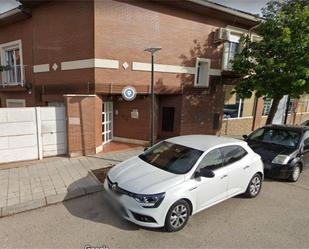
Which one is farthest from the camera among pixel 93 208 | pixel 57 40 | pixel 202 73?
pixel 202 73

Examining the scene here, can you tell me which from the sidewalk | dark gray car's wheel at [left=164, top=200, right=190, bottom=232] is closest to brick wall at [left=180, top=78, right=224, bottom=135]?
the sidewalk

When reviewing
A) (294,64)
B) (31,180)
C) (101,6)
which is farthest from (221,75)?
(31,180)

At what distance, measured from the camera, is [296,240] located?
11.7 ft

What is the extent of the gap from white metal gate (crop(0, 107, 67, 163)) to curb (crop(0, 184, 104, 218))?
2.92m

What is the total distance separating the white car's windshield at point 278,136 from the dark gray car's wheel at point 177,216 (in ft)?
14.9

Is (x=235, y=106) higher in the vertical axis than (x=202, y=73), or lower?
lower

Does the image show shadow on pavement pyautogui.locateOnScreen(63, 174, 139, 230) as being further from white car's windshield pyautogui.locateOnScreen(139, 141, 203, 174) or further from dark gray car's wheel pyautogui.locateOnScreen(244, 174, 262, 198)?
dark gray car's wheel pyautogui.locateOnScreen(244, 174, 262, 198)

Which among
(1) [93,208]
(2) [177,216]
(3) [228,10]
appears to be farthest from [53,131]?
(3) [228,10]

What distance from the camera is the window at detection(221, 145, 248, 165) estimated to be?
4.52 metres

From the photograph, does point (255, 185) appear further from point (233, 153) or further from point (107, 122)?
point (107, 122)

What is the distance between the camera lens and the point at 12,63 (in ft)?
39.0

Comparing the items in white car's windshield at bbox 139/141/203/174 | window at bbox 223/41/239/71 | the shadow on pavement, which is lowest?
the shadow on pavement

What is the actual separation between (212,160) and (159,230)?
1.65 m

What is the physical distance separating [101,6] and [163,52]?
3038 mm
